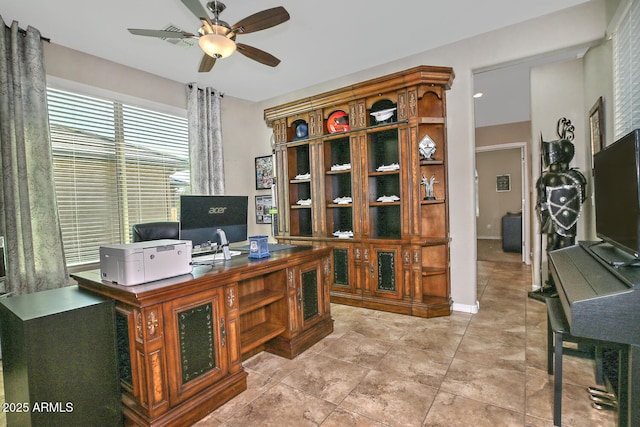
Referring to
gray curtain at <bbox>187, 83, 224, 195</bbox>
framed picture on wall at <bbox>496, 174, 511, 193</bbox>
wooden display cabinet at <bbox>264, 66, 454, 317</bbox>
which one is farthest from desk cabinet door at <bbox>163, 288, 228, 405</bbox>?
framed picture on wall at <bbox>496, 174, 511, 193</bbox>

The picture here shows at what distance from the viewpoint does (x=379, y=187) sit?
3.98m

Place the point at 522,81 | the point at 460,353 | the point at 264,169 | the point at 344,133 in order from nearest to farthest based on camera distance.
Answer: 1. the point at 460,353
2. the point at 344,133
3. the point at 522,81
4. the point at 264,169

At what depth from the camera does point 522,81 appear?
4.67 metres

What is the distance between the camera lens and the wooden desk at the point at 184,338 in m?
1.64

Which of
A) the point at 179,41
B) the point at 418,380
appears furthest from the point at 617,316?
the point at 179,41

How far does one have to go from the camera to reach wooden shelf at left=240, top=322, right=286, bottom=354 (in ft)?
7.53

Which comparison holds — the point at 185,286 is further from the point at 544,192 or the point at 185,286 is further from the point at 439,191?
the point at 544,192

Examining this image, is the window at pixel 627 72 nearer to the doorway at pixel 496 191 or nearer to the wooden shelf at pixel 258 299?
the wooden shelf at pixel 258 299

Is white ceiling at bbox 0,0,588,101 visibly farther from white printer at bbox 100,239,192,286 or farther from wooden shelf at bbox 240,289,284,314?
wooden shelf at bbox 240,289,284,314

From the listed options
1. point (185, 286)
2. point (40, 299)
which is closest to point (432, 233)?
point (185, 286)

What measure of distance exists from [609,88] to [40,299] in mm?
4421

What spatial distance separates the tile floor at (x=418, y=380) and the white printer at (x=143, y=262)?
896 millimetres

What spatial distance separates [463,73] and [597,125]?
51.7 inches

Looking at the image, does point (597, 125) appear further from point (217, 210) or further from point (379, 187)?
point (217, 210)
